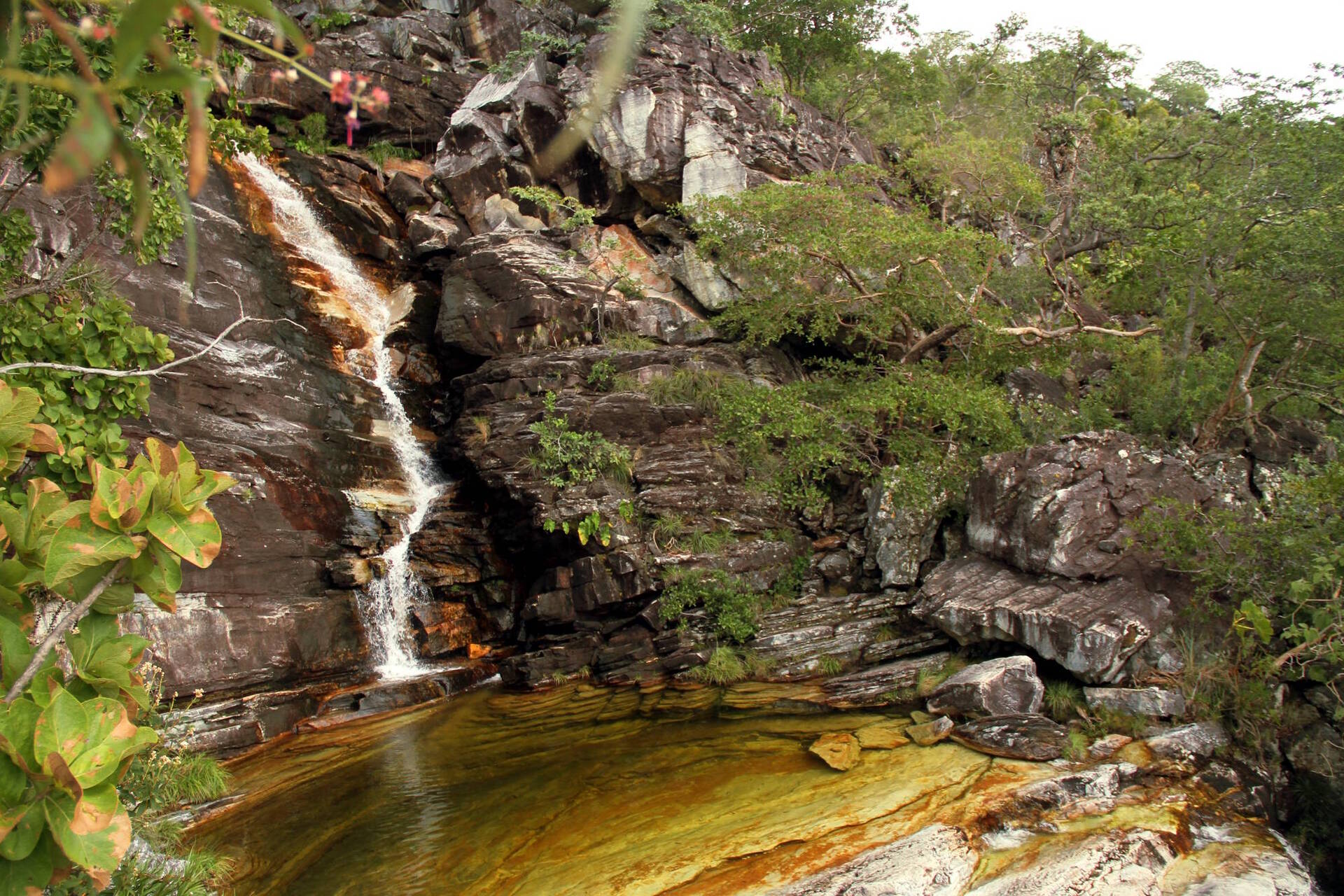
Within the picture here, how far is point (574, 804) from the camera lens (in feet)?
23.6

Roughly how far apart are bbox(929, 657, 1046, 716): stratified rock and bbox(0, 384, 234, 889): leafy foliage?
7.46m

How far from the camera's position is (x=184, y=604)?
32.5 feet

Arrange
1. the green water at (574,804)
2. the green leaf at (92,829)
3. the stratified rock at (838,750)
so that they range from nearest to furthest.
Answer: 1. the green leaf at (92,829)
2. the green water at (574,804)
3. the stratified rock at (838,750)

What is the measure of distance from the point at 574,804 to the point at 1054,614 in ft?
18.4

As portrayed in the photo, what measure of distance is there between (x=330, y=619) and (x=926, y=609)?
8.46 meters

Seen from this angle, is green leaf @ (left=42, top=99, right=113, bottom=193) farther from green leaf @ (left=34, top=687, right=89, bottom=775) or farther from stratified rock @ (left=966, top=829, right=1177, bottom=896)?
stratified rock @ (left=966, top=829, right=1177, bottom=896)

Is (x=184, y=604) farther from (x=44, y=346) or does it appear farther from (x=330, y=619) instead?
(x=44, y=346)

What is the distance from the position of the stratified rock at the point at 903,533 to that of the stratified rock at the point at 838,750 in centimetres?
388

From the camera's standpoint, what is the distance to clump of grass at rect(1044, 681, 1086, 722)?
8.02m

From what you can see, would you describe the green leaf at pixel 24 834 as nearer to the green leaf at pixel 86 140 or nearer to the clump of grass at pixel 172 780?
the green leaf at pixel 86 140

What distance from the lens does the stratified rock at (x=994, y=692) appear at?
798cm

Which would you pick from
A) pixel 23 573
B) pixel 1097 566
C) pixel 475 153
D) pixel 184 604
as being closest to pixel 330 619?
pixel 184 604

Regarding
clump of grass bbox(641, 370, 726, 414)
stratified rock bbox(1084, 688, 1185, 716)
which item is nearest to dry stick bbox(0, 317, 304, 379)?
stratified rock bbox(1084, 688, 1185, 716)

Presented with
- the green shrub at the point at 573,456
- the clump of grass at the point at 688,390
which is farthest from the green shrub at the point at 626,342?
the green shrub at the point at 573,456
